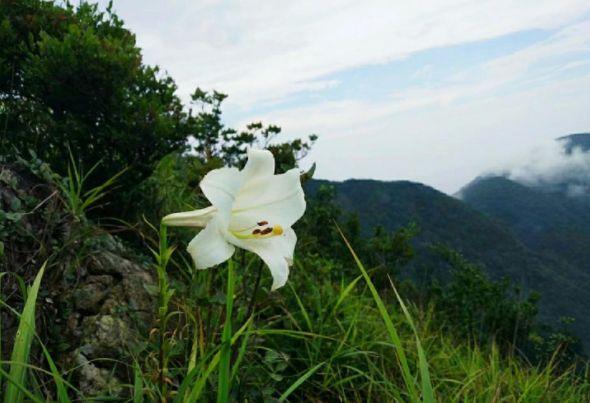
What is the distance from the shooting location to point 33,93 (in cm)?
397

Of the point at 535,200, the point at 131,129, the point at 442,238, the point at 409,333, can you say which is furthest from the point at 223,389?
the point at 535,200

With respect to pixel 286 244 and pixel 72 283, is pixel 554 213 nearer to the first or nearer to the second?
pixel 72 283

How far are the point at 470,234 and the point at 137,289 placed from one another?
6943 cm

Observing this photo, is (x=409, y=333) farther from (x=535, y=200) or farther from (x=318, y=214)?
(x=535, y=200)

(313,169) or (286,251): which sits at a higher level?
(313,169)

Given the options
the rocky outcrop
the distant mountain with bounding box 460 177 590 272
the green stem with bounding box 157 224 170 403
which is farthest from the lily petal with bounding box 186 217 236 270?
the distant mountain with bounding box 460 177 590 272

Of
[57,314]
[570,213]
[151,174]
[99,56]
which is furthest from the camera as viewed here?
[570,213]

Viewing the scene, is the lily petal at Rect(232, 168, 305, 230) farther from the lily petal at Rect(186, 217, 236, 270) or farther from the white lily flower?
the lily petal at Rect(186, 217, 236, 270)

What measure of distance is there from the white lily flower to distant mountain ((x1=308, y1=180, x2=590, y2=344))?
57534 mm

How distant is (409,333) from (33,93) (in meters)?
3.38

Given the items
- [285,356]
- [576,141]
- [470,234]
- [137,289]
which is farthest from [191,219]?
[576,141]

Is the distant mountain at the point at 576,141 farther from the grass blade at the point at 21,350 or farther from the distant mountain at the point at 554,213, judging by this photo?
the grass blade at the point at 21,350

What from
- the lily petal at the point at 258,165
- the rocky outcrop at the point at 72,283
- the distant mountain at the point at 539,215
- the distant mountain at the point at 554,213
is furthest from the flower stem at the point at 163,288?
the distant mountain at the point at 539,215

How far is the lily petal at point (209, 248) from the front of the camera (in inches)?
46.8
